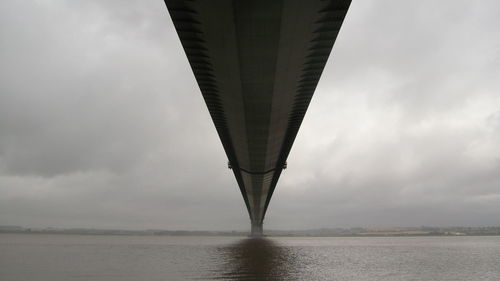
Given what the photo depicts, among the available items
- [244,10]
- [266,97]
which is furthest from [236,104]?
[244,10]

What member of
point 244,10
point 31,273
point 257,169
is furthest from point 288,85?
point 257,169

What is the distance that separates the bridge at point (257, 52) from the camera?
443 inches

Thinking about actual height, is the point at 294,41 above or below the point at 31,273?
above

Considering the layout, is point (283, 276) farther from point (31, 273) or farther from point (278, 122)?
point (31, 273)

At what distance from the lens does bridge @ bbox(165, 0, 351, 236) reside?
11.2m

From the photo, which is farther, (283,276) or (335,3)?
(283,276)

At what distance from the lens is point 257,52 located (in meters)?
13.4

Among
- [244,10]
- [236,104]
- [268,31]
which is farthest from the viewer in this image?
[236,104]

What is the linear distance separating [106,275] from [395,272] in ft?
49.9

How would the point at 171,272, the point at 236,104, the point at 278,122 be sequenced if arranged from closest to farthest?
1. the point at 236,104
2. the point at 171,272
3. the point at 278,122

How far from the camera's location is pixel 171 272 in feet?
65.5

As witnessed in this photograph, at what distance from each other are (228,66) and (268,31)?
10.0 ft

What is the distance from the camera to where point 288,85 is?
54.7 feet

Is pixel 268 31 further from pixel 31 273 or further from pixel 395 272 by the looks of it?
pixel 31 273
